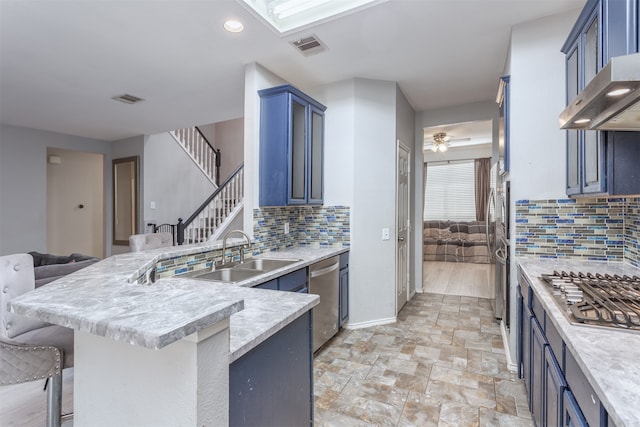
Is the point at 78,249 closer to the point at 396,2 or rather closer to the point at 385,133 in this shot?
the point at 385,133

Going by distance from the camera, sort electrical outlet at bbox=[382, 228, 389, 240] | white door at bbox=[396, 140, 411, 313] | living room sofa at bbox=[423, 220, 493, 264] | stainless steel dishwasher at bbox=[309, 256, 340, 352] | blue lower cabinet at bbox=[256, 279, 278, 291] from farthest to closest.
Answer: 1. living room sofa at bbox=[423, 220, 493, 264]
2. white door at bbox=[396, 140, 411, 313]
3. electrical outlet at bbox=[382, 228, 389, 240]
4. stainless steel dishwasher at bbox=[309, 256, 340, 352]
5. blue lower cabinet at bbox=[256, 279, 278, 291]

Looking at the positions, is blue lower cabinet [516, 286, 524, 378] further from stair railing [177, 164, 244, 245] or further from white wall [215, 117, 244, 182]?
white wall [215, 117, 244, 182]

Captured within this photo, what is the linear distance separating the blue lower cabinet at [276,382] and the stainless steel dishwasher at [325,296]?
1.40 metres

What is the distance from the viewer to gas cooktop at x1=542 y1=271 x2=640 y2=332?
1109 mm

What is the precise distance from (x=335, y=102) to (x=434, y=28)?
1.30 meters

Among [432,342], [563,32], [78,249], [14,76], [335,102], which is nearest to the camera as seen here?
[563,32]

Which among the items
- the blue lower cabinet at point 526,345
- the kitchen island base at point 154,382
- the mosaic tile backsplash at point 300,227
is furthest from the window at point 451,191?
the kitchen island base at point 154,382

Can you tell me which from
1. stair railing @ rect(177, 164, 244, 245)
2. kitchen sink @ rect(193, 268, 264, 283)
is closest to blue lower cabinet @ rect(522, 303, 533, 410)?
→ kitchen sink @ rect(193, 268, 264, 283)

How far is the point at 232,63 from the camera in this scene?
3.06 m

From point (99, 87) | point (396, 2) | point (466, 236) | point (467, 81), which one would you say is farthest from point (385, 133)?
point (466, 236)

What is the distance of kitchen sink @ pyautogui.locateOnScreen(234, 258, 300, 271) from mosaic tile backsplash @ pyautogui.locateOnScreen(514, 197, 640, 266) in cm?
182

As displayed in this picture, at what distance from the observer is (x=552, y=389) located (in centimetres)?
133

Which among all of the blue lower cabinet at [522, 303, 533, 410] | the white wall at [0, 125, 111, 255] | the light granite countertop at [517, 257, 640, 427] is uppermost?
the white wall at [0, 125, 111, 255]

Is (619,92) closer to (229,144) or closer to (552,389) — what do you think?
(552,389)
